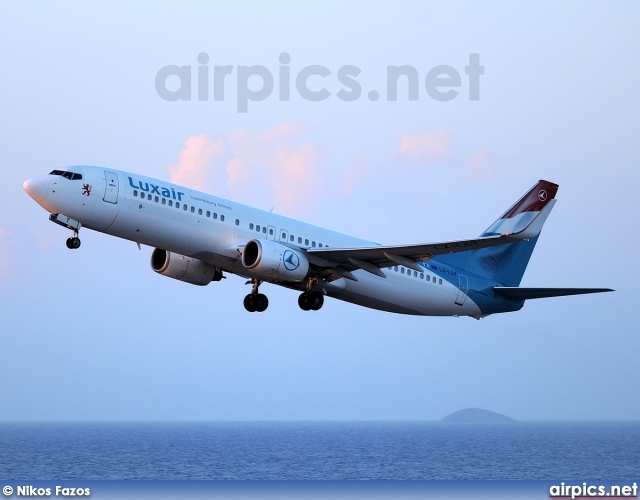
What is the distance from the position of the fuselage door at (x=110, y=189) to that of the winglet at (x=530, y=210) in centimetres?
1957

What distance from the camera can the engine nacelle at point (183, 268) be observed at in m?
46.8

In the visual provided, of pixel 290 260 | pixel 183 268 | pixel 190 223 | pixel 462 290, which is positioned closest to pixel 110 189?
pixel 190 223

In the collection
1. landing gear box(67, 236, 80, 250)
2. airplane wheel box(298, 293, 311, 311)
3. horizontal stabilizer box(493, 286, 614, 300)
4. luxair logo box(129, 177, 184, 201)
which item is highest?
luxair logo box(129, 177, 184, 201)

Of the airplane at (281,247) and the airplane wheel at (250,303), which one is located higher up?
the airplane at (281,247)

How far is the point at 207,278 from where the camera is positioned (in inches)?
1865

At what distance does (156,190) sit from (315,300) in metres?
9.76

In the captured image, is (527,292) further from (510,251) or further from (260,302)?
(260,302)

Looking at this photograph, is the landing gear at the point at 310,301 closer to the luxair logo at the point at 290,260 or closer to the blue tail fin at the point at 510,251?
the luxair logo at the point at 290,260

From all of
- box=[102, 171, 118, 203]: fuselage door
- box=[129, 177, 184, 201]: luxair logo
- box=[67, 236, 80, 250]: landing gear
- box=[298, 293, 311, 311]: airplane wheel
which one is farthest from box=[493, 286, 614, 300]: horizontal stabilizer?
box=[67, 236, 80, 250]: landing gear

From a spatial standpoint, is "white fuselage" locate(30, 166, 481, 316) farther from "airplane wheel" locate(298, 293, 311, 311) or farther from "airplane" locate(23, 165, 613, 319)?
"airplane wheel" locate(298, 293, 311, 311)

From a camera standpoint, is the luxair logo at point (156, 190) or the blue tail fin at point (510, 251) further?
the blue tail fin at point (510, 251)

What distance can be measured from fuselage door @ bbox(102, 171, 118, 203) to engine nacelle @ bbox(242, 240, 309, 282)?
6.13 metres

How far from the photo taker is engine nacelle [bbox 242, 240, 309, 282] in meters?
42.2

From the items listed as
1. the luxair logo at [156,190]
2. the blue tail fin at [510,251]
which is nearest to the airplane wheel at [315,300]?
the luxair logo at [156,190]
